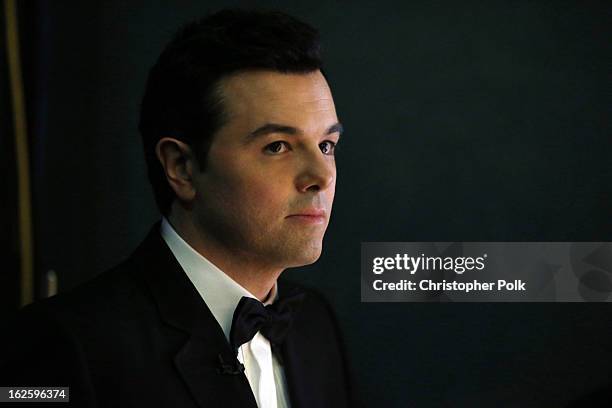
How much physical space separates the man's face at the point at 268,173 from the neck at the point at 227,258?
20 mm

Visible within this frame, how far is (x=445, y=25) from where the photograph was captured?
179 centimetres

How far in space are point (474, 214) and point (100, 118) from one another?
0.89 m

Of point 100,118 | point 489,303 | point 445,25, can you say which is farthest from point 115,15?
point 489,303

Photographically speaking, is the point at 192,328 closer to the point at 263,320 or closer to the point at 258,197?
the point at 263,320

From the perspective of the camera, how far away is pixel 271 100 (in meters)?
1.48

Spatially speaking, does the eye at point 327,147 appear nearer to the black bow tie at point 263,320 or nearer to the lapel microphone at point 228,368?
the black bow tie at point 263,320

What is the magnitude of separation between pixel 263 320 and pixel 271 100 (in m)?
0.43

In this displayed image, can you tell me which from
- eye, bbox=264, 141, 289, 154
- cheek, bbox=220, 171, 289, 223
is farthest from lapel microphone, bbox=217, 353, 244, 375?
eye, bbox=264, 141, 289, 154

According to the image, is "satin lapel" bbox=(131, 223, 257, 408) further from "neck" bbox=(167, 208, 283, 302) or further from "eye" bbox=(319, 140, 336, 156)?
"eye" bbox=(319, 140, 336, 156)

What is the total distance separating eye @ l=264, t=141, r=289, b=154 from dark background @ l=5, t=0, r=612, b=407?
33 cm

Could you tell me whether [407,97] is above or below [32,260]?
above

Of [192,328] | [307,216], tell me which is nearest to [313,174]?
[307,216]

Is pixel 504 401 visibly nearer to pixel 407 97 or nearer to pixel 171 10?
pixel 407 97

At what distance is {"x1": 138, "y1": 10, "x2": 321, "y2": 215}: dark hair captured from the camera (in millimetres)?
1503
